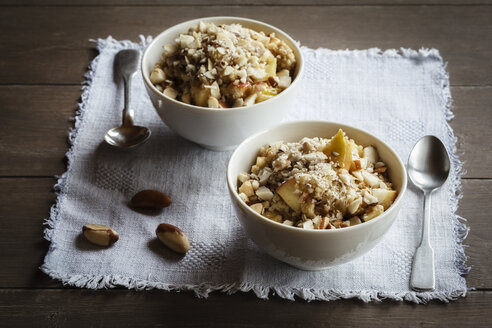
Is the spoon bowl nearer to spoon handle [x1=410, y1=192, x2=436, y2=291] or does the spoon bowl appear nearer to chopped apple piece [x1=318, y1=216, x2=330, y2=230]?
spoon handle [x1=410, y1=192, x2=436, y2=291]

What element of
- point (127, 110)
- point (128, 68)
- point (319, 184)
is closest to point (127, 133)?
point (127, 110)

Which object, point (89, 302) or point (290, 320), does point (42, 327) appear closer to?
point (89, 302)

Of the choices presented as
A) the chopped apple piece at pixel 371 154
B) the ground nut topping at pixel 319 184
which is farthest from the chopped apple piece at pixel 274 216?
the chopped apple piece at pixel 371 154

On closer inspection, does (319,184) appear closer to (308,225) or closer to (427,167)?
(308,225)

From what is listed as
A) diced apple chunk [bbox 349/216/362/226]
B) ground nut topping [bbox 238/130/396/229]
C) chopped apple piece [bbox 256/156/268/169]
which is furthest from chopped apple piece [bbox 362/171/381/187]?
chopped apple piece [bbox 256/156/268/169]

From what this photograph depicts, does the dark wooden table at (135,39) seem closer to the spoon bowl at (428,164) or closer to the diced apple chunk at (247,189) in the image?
the spoon bowl at (428,164)

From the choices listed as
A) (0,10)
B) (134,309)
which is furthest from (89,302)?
(0,10)
